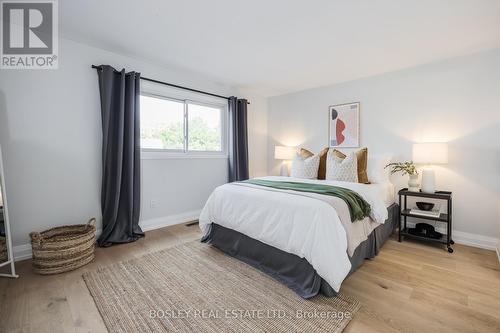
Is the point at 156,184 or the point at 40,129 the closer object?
the point at 40,129

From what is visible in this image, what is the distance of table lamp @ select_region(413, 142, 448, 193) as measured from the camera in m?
2.65

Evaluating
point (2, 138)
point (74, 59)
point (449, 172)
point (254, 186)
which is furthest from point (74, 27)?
point (449, 172)

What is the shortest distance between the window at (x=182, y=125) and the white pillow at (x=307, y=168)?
1.48 meters

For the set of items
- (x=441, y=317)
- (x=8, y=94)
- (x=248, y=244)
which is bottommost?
(x=441, y=317)

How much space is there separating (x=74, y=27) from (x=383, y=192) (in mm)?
3811

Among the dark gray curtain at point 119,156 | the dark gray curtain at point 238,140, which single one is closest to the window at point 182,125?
the dark gray curtain at point 238,140

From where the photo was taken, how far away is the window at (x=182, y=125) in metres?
3.27

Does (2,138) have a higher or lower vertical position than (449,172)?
higher

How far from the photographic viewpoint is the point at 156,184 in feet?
10.8

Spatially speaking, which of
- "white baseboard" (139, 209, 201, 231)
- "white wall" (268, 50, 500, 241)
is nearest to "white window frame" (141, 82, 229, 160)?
"white baseboard" (139, 209, 201, 231)

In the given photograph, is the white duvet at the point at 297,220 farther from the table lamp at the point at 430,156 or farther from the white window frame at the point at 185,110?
the white window frame at the point at 185,110

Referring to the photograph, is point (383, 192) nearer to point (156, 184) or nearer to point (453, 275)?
point (453, 275)

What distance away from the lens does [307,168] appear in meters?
3.30
